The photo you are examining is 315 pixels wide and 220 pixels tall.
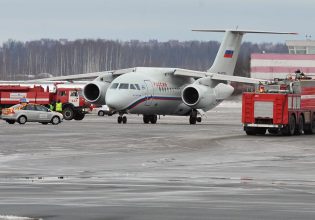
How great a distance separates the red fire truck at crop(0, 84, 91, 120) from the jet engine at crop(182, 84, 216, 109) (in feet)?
41.7

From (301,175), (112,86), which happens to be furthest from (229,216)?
(112,86)

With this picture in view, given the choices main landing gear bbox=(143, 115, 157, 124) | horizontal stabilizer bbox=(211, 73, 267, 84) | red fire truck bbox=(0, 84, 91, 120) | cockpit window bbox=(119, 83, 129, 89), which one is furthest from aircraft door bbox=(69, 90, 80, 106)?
cockpit window bbox=(119, 83, 129, 89)

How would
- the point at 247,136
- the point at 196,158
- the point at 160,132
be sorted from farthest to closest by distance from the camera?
the point at 160,132
the point at 247,136
the point at 196,158

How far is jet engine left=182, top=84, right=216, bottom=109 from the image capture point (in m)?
61.1

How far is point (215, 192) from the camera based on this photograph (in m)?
19.6

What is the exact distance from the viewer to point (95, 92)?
63844 mm

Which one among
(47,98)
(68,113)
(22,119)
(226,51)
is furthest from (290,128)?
(47,98)

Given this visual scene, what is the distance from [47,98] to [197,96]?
1737cm

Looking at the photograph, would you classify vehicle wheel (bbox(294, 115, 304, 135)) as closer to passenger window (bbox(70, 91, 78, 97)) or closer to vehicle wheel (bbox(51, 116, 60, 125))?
vehicle wheel (bbox(51, 116, 60, 125))

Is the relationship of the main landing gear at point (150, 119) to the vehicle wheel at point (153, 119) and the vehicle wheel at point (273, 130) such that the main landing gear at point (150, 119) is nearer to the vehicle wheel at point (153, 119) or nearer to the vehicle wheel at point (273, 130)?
the vehicle wheel at point (153, 119)

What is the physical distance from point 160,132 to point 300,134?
6470 millimetres

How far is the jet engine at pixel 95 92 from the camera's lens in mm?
63344

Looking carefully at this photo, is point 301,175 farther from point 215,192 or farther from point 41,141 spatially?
point 41,141

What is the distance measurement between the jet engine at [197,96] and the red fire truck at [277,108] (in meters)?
13.5
